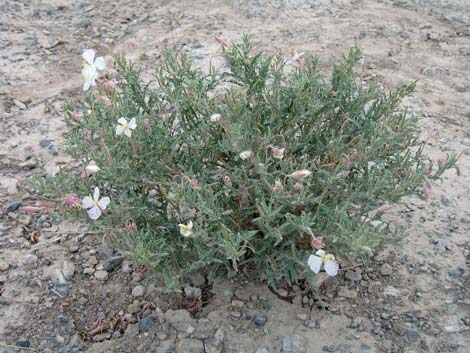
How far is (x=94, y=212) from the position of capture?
2.23 m

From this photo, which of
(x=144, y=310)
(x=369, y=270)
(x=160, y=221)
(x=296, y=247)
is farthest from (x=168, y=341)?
(x=369, y=270)

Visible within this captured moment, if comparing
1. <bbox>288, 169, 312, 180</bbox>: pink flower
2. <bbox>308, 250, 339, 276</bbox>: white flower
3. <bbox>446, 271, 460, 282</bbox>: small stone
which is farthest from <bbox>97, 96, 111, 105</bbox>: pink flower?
<bbox>446, 271, 460, 282</bbox>: small stone

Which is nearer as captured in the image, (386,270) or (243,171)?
(243,171)

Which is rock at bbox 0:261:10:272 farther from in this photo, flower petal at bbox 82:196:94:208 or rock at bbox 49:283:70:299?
flower petal at bbox 82:196:94:208

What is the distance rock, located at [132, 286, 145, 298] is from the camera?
2927 millimetres

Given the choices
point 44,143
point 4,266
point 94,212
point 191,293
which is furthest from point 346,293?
point 44,143

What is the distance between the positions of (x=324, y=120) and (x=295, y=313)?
0.93 meters

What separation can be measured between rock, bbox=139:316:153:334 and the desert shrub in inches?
10.3

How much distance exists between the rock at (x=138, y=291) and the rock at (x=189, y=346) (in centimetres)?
38

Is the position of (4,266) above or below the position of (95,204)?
below

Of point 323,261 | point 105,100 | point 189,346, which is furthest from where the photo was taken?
point 189,346

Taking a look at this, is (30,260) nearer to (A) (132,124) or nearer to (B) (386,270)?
(A) (132,124)

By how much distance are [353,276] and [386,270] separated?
0.18 m

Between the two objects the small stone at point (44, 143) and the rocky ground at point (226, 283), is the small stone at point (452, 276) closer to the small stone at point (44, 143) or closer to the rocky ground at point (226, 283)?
the rocky ground at point (226, 283)
